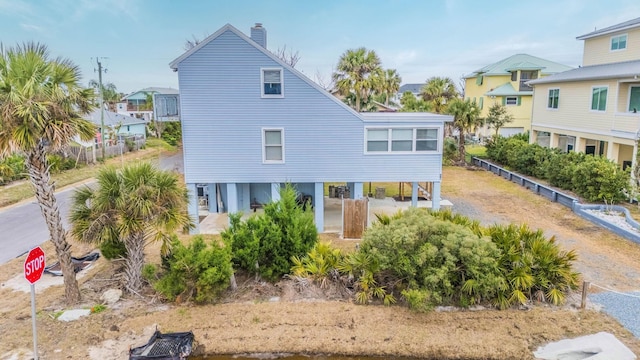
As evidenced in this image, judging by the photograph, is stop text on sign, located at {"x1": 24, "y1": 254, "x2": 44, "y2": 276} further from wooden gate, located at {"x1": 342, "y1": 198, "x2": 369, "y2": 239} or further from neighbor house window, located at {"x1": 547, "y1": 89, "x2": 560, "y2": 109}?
neighbor house window, located at {"x1": 547, "y1": 89, "x2": 560, "y2": 109}

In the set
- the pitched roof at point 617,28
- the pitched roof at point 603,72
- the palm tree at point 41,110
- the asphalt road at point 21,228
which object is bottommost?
the asphalt road at point 21,228

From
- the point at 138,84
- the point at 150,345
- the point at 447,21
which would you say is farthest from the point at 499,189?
the point at 138,84

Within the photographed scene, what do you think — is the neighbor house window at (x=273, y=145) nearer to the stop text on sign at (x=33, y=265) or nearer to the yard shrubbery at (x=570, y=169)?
the stop text on sign at (x=33, y=265)

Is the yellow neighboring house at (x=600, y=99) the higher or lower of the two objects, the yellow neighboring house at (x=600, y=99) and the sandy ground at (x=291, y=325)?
the higher

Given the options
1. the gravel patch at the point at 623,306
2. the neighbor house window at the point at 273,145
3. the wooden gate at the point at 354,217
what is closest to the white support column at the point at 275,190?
the neighbor house window at the point at 273,145

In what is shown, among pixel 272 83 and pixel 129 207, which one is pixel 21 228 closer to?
pixel 129 207

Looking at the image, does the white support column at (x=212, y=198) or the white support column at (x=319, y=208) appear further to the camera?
the white support column at (x=212, y=198)

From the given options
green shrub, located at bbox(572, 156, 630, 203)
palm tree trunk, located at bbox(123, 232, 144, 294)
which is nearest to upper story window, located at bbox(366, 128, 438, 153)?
green shrub, located at bbox(572, 156, 630, 203)
